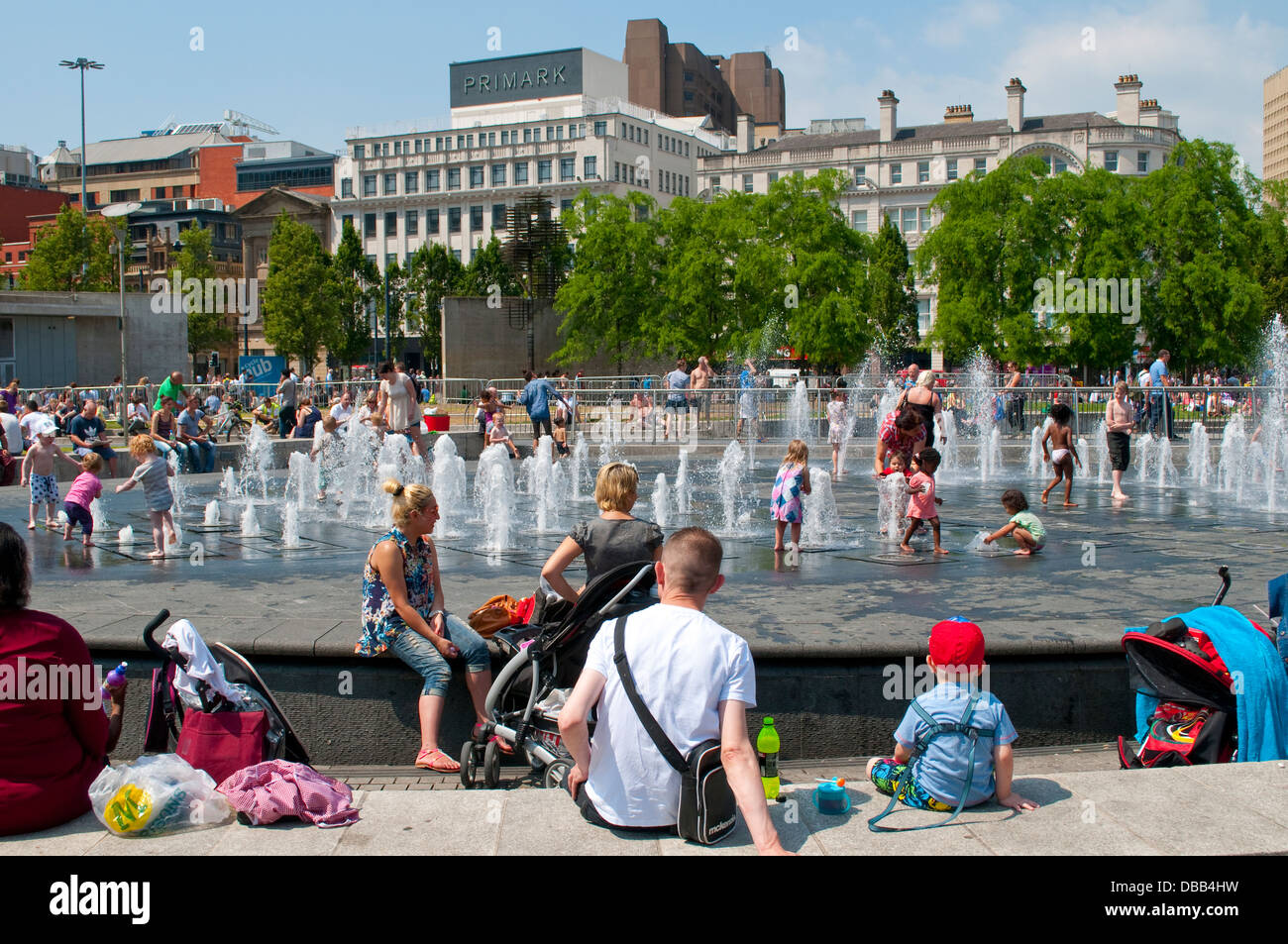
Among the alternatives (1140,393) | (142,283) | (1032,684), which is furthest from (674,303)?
(142,283)

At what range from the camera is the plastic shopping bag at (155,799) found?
437cm

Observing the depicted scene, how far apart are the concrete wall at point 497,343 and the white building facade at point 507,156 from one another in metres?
32.5

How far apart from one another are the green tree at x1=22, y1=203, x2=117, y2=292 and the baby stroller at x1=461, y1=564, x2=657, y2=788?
61.7 metres

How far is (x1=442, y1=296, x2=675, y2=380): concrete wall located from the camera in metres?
56.2

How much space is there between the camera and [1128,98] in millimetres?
81312

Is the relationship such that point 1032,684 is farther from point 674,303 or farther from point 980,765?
point 674,303

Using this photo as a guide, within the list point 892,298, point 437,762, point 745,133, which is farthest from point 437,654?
point 745,133

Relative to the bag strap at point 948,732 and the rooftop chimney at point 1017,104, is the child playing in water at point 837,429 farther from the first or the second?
the rooftop chimney at point 1017,104

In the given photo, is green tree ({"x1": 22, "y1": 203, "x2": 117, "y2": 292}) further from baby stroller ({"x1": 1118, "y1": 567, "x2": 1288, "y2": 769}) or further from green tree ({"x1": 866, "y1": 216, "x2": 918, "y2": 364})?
baby stroller ({"x1": 1118, "y1": 567, "x2": 1288, "y2": 769})

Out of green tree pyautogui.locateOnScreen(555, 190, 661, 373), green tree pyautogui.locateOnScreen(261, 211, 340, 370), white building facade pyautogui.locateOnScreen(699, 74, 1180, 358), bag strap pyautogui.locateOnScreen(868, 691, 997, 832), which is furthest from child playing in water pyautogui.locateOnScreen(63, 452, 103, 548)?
Result: white building facade pyautogui.locateOnScreen(699, 74, 1180, 358)

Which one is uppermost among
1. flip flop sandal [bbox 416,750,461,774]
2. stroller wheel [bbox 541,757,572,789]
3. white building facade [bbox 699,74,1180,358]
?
white building facade [bbox 699,74,1180,358]

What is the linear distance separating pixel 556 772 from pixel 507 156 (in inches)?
3854

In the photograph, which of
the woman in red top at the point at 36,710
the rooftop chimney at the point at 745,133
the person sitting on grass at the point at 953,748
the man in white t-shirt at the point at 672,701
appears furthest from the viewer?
the rooftop chimney at the point at 745,133

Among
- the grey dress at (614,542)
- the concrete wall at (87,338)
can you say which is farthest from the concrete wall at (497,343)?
the grey dress at (614,542)
